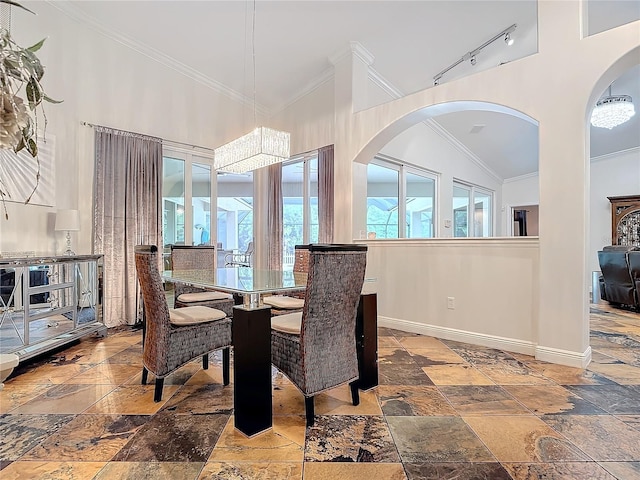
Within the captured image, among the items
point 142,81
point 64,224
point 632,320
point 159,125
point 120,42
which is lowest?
point 632,320

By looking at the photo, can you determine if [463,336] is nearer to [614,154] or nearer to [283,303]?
[283,303]

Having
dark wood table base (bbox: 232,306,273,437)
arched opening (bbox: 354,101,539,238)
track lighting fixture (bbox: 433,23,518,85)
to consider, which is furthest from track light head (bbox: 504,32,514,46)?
dark wood table base (bbox: 232,306,273,437)

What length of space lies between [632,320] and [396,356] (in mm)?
3770

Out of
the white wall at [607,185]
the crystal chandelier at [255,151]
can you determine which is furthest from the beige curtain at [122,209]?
the white wall at [607,185]

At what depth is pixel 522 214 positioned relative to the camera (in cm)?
1039

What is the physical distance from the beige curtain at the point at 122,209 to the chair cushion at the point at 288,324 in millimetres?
2595

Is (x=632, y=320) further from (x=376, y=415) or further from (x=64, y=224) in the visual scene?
(x=64, y=224)

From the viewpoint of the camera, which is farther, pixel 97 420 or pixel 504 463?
pixel 97 420

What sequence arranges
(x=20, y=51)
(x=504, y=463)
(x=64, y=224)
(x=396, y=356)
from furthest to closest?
(x=64, y=224)
(x=396, y=356)
(x=504, y=463)
(x=20, y=51)

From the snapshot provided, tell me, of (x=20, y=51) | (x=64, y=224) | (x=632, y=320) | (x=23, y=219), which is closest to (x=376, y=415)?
(x=20, y=51)

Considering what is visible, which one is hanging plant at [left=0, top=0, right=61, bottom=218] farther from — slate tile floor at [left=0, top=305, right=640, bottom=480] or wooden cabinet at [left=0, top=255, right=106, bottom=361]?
wooden cabinet at [left=0, top=255, right=106, bottom=361]

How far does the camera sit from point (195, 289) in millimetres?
3502

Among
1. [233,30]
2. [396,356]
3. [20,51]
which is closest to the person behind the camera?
[20,51]

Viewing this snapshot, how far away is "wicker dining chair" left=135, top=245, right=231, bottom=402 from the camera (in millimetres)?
2129
